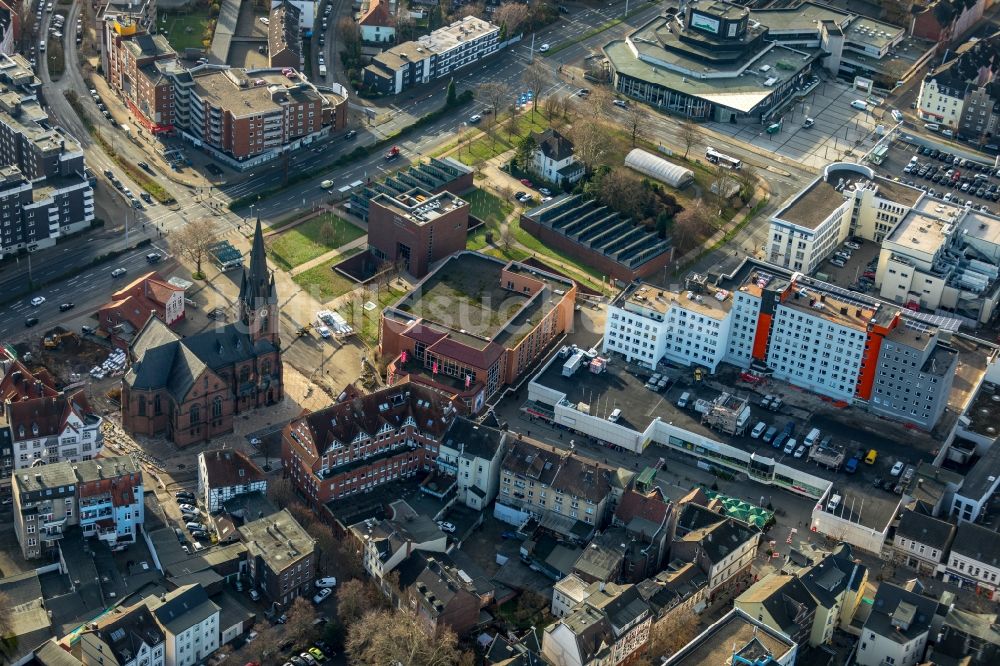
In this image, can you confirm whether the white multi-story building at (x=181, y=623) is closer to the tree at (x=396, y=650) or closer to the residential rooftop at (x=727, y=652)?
the tree at (x=396, y=650)

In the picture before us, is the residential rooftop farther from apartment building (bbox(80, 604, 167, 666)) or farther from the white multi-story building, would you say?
apartment building (bbox(80, 604, 167, 666))

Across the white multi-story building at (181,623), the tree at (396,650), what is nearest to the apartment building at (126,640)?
the white multi-story building at (181,623)

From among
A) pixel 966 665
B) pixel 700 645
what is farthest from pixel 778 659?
pixel 966 665

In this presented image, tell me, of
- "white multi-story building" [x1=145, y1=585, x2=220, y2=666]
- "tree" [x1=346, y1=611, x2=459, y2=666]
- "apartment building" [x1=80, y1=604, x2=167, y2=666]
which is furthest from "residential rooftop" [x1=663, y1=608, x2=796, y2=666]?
"apartment building" [x1=80, y1=604, x2=167, y2=666]

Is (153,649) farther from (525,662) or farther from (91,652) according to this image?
(525,662)

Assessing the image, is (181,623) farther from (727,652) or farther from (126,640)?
(727,652)

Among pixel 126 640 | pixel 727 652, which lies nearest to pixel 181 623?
pixel 126 640

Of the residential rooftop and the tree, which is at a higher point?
the residential rooftop
